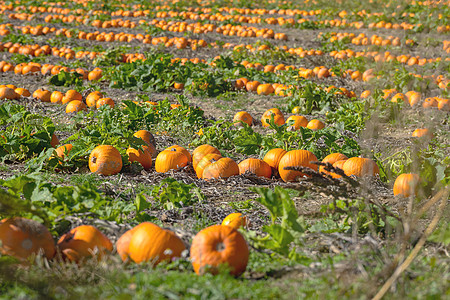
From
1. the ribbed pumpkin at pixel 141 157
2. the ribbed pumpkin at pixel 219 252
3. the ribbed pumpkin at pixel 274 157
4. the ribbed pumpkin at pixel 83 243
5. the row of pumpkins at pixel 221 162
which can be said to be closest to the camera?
the ribbed pumpkin at pixel 219 252

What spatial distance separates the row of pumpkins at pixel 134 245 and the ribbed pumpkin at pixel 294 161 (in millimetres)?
2597

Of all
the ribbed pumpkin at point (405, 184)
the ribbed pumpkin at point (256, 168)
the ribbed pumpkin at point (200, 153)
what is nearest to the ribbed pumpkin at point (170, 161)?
the ribbed pumpkin at point (200, 153)

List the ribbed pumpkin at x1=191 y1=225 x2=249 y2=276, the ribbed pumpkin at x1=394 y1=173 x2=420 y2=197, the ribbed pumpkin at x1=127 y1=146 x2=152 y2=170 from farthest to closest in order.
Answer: the ribbed pumpkin at x1=127 y1=146 x2=152 y2=170 → the ribbed pumpkin at x1=394 y1=173 x2=420 y2=197 → the ribbed pumpkin at x1=191 y1=225 x2=249 y2=276

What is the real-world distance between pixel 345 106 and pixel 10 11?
18.0 metres

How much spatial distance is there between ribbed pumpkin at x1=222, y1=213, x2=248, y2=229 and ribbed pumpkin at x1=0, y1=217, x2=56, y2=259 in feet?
5.04

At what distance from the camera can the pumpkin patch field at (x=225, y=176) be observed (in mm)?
2994

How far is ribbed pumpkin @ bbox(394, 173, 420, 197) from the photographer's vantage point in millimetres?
5095

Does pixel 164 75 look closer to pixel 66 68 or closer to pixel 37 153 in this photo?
pixel 66 68

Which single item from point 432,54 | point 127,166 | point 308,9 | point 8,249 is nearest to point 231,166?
point 127,166

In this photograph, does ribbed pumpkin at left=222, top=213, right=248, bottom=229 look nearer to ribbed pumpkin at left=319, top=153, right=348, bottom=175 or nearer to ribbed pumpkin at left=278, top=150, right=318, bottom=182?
ribbed pumpkin at left=278, top=150, right=318, bottom=182

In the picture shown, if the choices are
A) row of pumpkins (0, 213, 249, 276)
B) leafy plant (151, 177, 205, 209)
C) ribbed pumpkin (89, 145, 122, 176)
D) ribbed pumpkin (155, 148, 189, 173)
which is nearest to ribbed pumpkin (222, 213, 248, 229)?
leafy plant (151, 177, 205, 209)

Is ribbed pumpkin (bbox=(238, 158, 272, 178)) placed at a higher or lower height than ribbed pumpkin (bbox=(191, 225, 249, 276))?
lower

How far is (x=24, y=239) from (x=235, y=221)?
1.74m

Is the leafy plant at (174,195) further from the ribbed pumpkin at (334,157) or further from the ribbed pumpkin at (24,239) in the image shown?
the ribbed pumpkin at (334,157)
